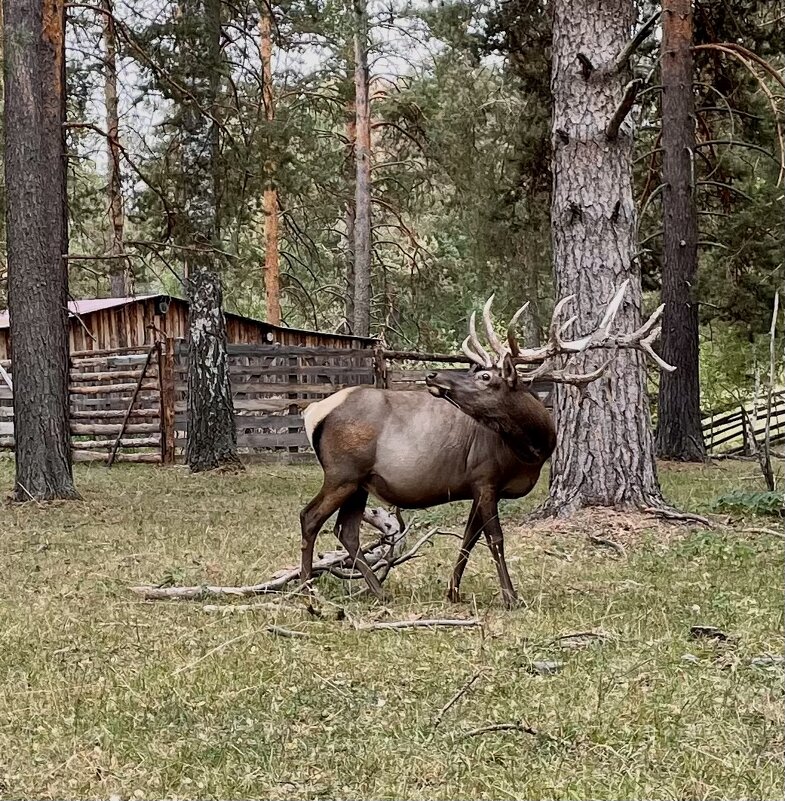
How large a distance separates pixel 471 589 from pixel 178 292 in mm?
37072

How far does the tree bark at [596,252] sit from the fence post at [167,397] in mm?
8507

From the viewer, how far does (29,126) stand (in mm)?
11148

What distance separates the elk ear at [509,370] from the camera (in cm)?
577

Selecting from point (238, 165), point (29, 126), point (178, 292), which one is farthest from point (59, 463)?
point (178, 292)

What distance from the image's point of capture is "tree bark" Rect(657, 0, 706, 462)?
1452cm

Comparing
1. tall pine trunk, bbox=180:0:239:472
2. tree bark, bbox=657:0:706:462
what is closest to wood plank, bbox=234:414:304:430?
tall pine trunk, bbox=180:0:239:472

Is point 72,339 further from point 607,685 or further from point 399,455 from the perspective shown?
point 607,685

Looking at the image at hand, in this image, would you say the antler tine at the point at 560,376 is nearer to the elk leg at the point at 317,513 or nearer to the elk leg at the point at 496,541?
the elk leg at the point at 496,541

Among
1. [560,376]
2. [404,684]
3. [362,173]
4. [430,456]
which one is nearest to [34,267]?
[430,456]

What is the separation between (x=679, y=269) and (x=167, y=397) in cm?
A: 763

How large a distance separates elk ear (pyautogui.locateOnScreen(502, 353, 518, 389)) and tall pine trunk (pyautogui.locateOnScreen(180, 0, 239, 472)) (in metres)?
7.95

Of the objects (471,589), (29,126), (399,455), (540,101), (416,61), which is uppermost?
(416,61)

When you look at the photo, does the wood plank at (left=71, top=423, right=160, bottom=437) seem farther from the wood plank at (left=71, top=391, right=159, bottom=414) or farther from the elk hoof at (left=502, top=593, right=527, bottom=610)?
the elk hoof at (left=502, top=593, right=527, bottom=610)

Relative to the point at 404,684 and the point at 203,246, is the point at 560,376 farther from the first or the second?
the point at 203,246
